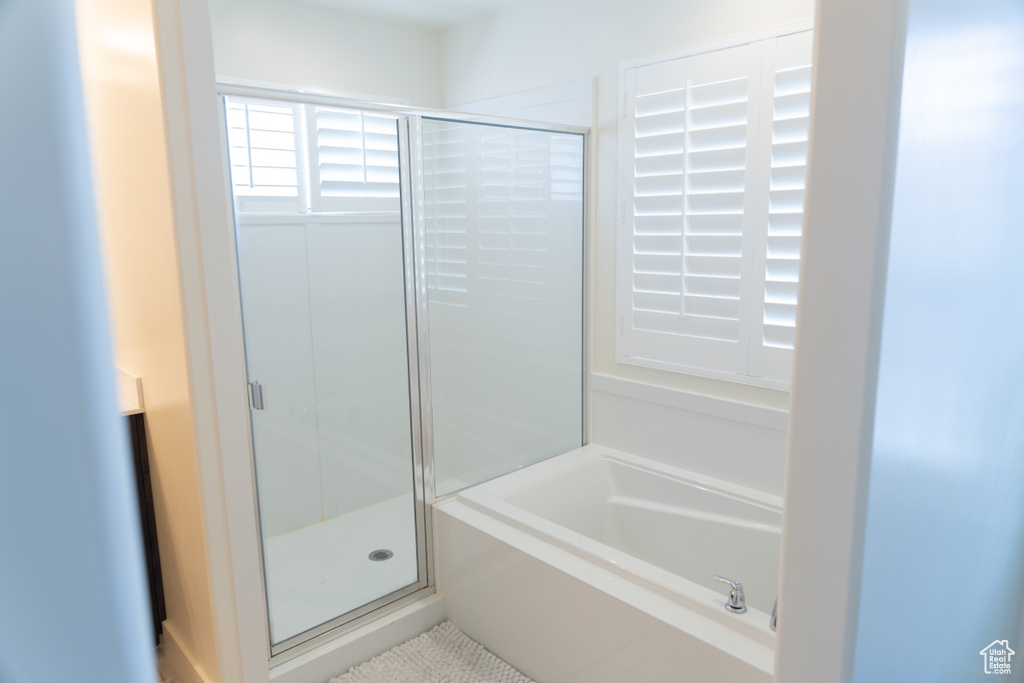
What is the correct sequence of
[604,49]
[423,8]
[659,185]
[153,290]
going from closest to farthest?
1. [153,290]
2. [659,185]
3. [604,49]
4. [423,8]

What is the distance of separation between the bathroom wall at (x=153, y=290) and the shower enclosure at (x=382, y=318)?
0.20 m

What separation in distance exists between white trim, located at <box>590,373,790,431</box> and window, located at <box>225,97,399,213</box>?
3.80 feet

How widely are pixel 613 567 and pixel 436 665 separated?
682mm

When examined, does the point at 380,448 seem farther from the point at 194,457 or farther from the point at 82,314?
the point at 82,314

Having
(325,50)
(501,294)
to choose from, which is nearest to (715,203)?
(501,294)

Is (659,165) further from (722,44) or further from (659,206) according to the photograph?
(722,44)

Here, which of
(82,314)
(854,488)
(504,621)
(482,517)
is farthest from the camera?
(482,517)

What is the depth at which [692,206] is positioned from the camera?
232cm

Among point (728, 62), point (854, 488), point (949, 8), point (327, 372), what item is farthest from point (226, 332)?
point (728, 62)

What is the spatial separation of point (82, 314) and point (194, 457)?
5.56 ft

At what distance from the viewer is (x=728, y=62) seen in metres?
2.15

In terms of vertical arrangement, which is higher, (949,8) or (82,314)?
(949,8)

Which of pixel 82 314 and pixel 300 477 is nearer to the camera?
pixel 82 314

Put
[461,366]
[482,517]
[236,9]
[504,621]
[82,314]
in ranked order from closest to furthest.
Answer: [82,314] < [504,621] < [482,517] < [461,366] < [236,9]
